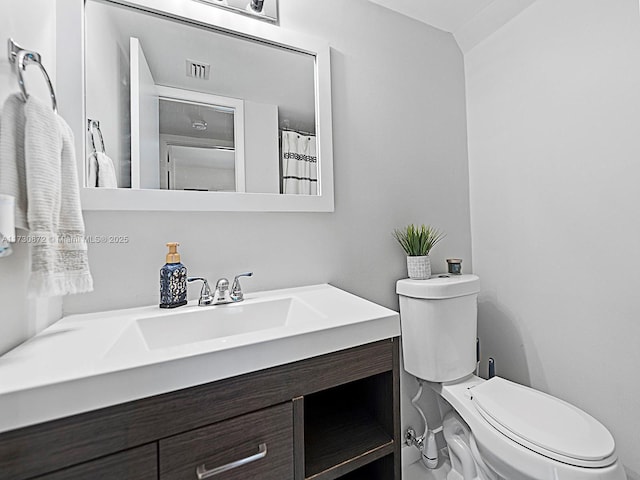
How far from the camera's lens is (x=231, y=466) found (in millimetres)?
602

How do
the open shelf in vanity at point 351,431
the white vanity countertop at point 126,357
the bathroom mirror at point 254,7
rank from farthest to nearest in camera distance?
the bathroom mirror at point 254,7
the open shelf in vanity at point 351,431
the white vanity countertop at point 126,357

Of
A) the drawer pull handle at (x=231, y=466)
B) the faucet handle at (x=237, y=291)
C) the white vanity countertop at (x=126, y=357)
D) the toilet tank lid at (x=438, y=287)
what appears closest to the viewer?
the white vanity countertop at (x=126, y=357)

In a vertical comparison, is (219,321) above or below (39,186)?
below

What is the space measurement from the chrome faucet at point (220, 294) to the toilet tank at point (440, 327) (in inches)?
28.0

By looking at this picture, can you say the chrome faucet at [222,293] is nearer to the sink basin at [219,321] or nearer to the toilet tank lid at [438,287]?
the sink basin at [219,321]

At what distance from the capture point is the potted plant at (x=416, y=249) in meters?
1.34

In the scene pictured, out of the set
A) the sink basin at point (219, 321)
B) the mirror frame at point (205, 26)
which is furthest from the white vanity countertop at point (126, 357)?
the mirror frame at point (205, 26)

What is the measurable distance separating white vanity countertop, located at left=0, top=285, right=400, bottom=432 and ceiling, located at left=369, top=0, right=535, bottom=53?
146 cm

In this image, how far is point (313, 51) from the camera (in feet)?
4.08

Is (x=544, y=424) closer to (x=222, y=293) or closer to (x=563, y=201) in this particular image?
(x=563, y=201)

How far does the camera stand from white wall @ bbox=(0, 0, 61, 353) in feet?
2.04

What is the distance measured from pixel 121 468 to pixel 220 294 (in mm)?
519

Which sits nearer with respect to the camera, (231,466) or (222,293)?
(231,466)

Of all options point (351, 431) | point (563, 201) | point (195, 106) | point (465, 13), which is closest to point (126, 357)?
point (351, 431)
